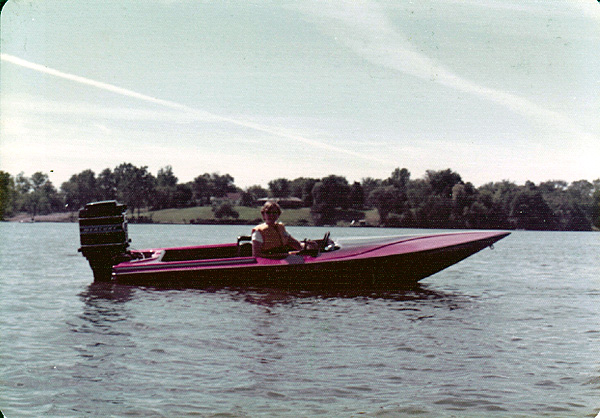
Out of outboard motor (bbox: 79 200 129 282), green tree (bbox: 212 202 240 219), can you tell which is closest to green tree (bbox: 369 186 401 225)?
green tree (bbox: 212 202 240 219)

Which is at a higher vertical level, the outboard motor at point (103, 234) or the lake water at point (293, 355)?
the outboard motor at point (103, 234)

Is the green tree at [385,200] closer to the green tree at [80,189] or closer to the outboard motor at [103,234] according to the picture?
the green tree at [80,189]

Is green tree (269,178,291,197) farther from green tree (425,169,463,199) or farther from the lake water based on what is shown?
the lake water

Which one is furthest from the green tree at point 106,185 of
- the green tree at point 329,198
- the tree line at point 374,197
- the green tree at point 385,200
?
the green tree at point 385,200

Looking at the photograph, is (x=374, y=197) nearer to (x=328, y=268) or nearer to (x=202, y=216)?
(x=202, y=216)

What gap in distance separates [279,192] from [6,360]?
106m

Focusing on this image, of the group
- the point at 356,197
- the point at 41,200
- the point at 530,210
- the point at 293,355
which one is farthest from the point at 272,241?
the point at 41,200

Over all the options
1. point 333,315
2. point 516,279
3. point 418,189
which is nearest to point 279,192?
point 418,189

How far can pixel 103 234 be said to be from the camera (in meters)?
13.8

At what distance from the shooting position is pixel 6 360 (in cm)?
704

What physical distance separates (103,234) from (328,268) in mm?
5489

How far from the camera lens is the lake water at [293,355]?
5.56 metres

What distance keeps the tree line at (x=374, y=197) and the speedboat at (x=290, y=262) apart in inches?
1141

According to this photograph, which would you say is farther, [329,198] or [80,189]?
[80,189]
